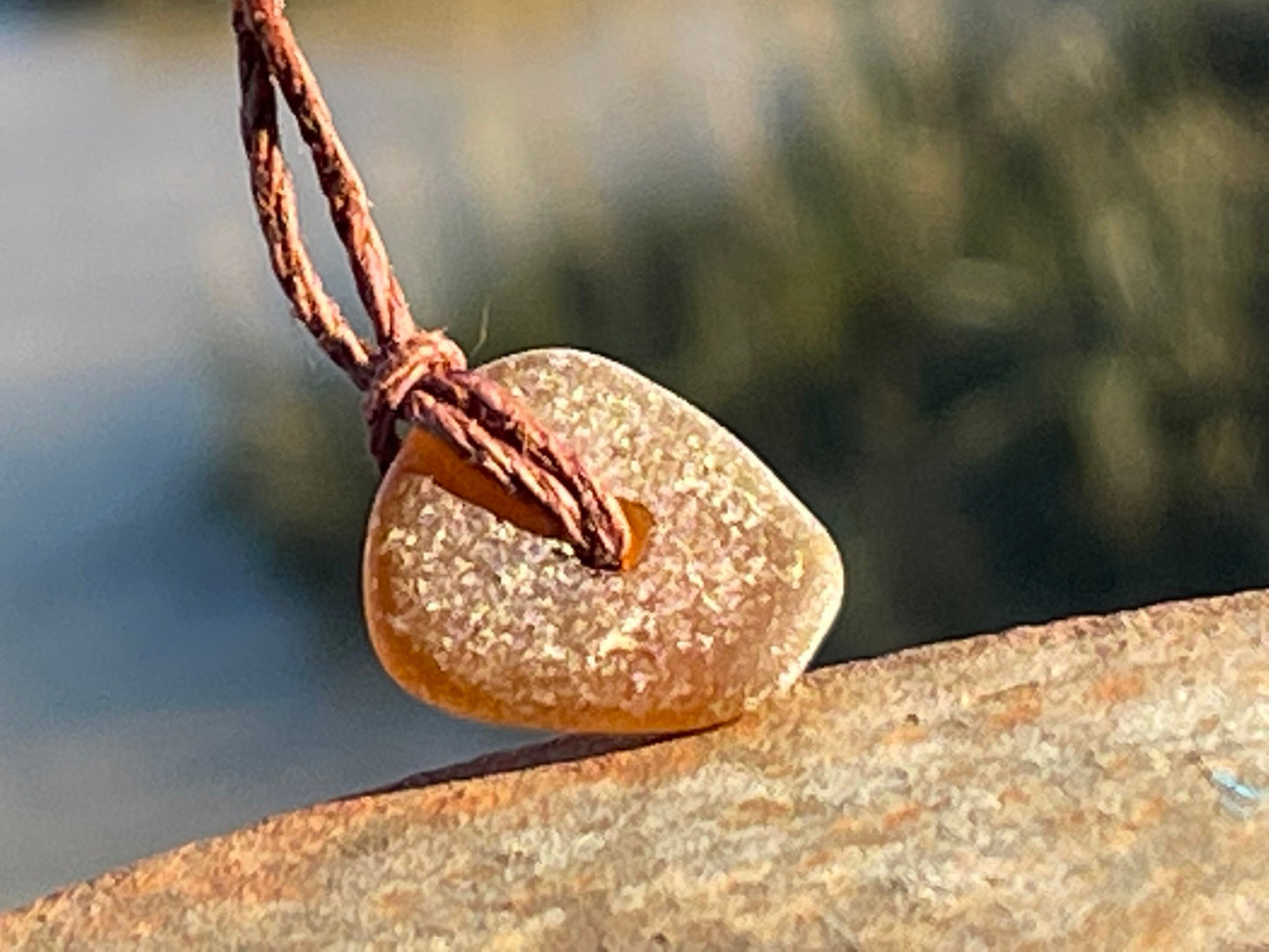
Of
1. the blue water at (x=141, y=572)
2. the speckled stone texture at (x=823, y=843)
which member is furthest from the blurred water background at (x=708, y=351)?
the speckled stone texture at (x=823, y=843)

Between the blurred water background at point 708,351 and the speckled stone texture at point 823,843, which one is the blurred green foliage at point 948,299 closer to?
the blurred water background at point 708,351

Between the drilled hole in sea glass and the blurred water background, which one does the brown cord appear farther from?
the blurred water background

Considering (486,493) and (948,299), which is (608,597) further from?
(948,299)

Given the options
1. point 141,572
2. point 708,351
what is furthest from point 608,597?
point 141,572

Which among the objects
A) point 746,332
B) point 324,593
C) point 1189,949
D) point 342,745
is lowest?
point 342,745

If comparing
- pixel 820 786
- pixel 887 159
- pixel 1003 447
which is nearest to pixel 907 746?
pixel 820 786

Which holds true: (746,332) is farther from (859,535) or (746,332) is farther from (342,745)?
(342,745)

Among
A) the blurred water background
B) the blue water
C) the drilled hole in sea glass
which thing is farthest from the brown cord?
the blue water
